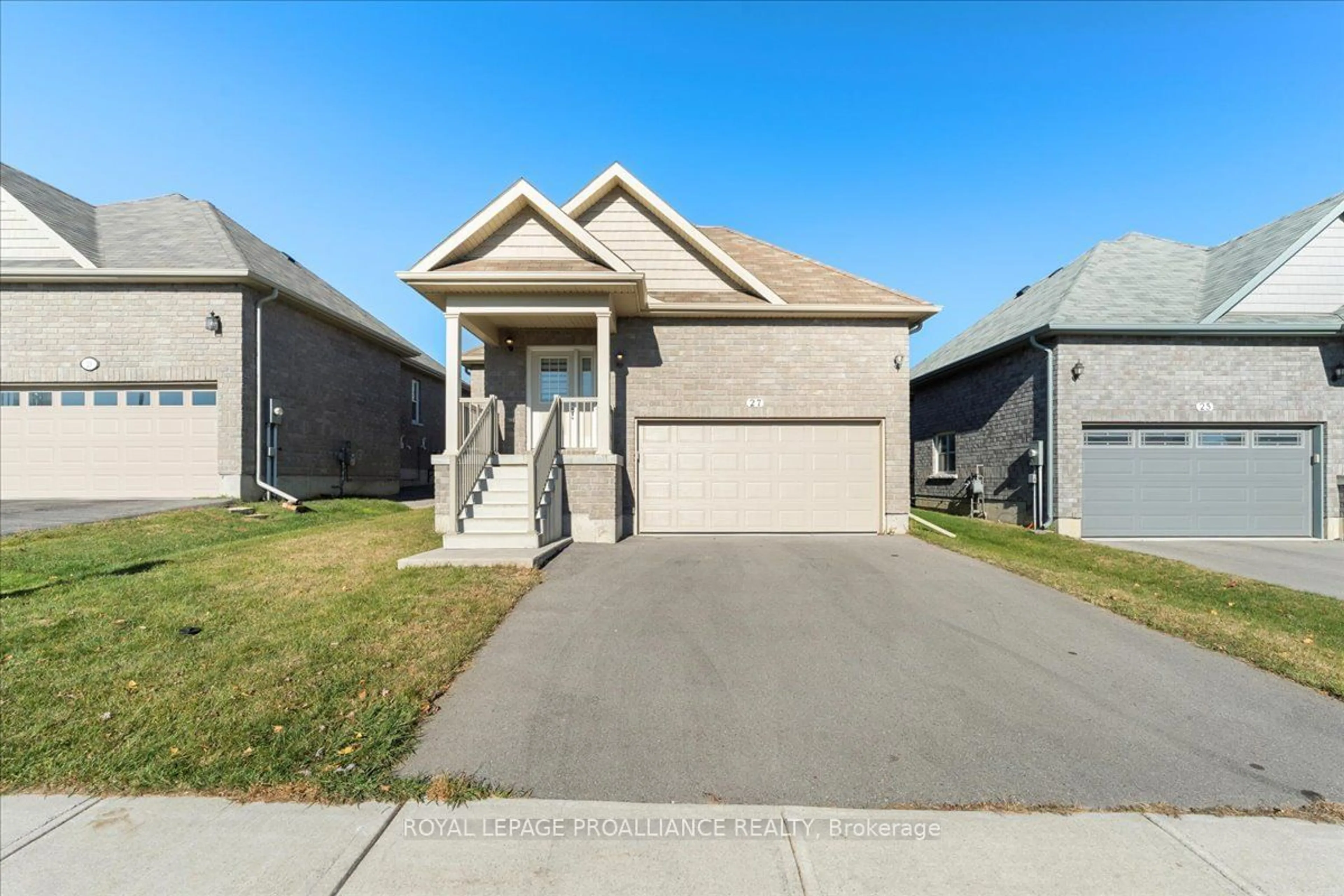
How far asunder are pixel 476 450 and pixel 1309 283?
1691 centimetres

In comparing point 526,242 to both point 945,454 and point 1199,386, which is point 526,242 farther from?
point 1199,386

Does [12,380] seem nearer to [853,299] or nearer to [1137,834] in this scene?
[853,299]

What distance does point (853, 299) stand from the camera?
11.1 meters

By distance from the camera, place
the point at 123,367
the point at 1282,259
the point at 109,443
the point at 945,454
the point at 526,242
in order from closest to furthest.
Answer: the point at 526,242
the point at 1282,259
the point at 123,367
the point at 109,443
the point at 945,454

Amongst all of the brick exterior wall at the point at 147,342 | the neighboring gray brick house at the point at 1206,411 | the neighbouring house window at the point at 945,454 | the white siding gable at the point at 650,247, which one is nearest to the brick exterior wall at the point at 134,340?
the brick exterior wall at the point at 147,342

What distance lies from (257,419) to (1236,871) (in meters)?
15.9

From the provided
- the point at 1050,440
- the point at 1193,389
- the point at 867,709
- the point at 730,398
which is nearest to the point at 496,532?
the point at 730,398

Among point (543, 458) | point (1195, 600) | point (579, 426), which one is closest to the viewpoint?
point (1195, 600)

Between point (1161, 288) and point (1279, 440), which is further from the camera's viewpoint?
point (1161, 288)

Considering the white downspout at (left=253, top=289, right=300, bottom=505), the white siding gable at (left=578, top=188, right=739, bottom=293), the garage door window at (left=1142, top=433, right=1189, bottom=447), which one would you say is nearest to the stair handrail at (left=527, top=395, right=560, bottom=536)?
the white siding gable at (left=578, top=188, right=739, bottom=293)

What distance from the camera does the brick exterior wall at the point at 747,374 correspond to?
35.5 ft

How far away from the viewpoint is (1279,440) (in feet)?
38.9

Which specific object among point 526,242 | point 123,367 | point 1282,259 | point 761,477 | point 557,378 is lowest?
point 761,477

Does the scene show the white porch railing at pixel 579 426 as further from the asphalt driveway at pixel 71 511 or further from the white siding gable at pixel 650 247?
the asphalt driveway at pixel 71 511
